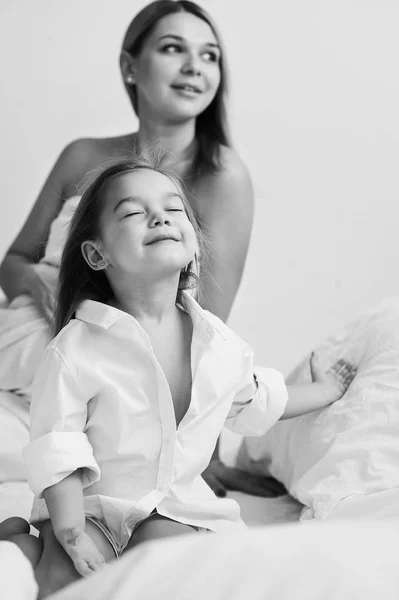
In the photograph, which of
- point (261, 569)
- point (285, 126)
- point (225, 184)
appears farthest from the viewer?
point (285, 126)

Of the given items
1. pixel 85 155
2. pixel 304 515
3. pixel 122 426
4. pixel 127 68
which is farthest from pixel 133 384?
pixel 127 68

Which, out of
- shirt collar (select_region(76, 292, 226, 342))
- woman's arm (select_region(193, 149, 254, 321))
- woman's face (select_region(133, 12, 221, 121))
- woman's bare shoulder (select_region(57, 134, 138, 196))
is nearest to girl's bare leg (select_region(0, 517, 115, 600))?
shirt collar (select_region(76, 292, 226, 342))

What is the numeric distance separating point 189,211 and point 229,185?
35.3 inches

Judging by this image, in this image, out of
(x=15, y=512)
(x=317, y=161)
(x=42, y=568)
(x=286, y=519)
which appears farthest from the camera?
(x=317, y=161)

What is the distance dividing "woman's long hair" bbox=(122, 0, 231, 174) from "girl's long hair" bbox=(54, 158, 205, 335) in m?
0.88

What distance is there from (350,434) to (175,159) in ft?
3.55

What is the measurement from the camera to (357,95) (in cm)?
311

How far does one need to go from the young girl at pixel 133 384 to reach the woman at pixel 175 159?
69cm

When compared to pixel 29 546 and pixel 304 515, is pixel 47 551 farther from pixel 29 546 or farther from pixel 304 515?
pixel 304 515

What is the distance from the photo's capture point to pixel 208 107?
100 inches

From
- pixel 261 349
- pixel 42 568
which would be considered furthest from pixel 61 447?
pixel 261 349

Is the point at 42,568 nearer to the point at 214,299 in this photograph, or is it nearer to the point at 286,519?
the point at 286,519

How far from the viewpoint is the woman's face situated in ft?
8.36

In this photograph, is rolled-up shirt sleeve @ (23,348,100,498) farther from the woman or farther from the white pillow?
the woman
